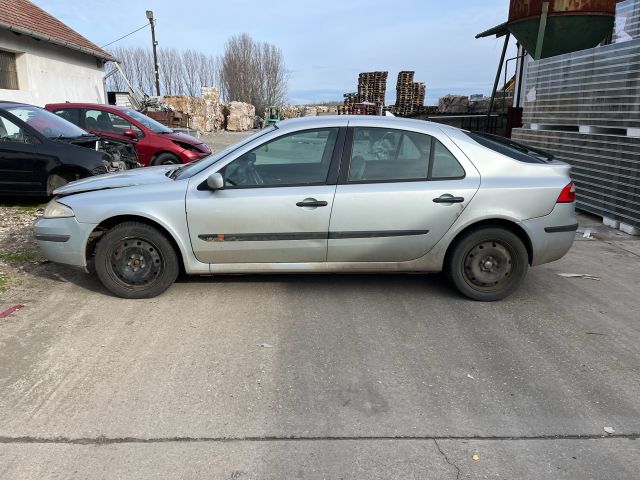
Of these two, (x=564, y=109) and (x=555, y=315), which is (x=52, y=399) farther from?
(x=564, y=109)

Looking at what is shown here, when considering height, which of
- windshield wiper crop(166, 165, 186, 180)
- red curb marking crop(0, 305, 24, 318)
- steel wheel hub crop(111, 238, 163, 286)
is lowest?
red curb marking crop(0, 305, 24, 318)

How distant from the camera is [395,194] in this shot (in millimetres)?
4250

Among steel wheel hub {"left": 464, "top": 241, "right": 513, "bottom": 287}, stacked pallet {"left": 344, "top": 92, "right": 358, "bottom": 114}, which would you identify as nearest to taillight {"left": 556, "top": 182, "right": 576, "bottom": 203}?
steel wheel hub {"left": 464, "top": 241, "right": 513, "bottom": 287}

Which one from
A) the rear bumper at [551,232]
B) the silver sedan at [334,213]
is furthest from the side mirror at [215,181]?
the rear bumper at [551,232]

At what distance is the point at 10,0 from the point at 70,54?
6.81ft

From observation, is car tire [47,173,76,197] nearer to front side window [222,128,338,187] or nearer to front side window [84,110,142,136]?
front side window [84,110,142,136]

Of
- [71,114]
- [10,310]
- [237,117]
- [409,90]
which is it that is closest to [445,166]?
[10,310]

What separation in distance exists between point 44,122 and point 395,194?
6515 mm

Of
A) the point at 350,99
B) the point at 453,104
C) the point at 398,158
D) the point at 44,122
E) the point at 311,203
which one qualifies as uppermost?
the point at 350,99

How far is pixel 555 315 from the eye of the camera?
14.0 ft

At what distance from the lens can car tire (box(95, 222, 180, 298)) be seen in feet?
14.1

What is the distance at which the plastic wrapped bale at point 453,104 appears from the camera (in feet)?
67.9

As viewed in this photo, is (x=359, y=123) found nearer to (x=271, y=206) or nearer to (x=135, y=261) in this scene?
(x=271, y=206)

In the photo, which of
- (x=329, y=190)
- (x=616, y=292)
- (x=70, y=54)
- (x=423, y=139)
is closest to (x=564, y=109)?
(x=616, y=292)
